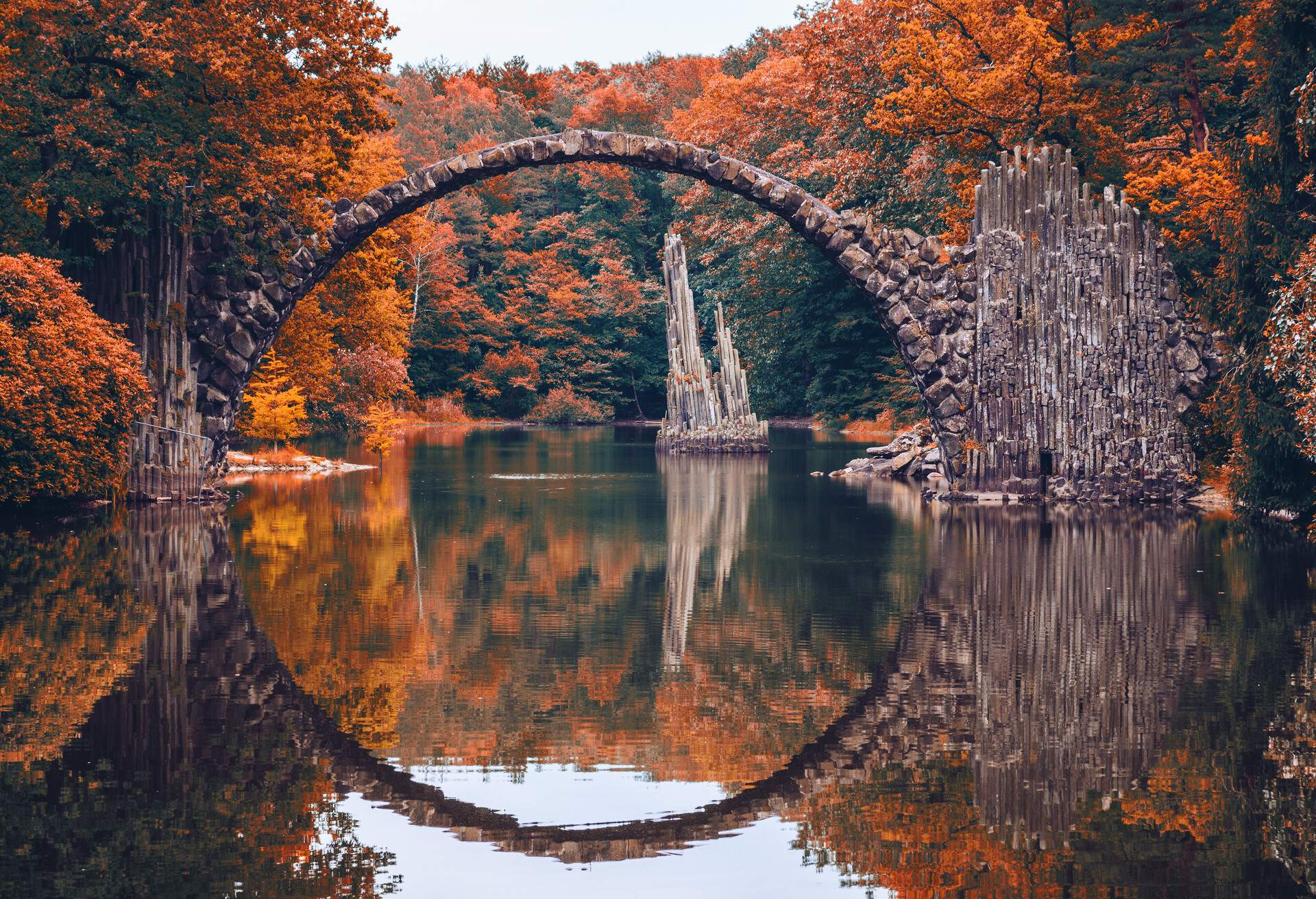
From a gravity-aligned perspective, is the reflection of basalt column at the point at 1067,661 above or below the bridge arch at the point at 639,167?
below

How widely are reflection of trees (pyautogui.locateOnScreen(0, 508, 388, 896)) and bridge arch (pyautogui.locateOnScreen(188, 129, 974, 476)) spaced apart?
41.7ft

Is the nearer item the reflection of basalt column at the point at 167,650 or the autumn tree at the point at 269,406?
the reflection of basalt column at the point at 167,650

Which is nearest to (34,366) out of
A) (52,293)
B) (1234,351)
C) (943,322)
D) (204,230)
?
(52,293)

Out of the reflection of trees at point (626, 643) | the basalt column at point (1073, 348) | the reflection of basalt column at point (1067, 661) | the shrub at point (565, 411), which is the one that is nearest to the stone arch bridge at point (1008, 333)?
the basalt column at point (1073, 348)

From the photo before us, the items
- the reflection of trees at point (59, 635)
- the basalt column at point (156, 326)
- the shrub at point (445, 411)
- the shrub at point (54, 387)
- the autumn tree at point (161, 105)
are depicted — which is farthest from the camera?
the shrub at point (445, 411)

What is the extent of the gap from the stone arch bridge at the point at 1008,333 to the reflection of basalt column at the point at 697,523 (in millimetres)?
3660

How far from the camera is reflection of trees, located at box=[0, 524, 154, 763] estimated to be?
7180 mm

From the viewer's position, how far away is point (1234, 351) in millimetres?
18359

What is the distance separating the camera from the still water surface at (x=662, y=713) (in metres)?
5.33

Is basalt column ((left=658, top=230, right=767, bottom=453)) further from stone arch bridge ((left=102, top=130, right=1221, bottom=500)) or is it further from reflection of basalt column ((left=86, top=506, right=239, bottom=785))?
reflection of basalt column ((left=86, top=506, right=239, bottom=785))

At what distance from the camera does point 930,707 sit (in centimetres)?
766

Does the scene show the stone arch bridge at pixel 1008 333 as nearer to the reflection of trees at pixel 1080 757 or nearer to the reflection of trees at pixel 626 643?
the reflection of trees at pixel 626 643

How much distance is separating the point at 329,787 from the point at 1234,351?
1505 cm

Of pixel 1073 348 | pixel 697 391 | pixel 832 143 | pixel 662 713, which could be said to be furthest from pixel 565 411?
pixel 662 713
